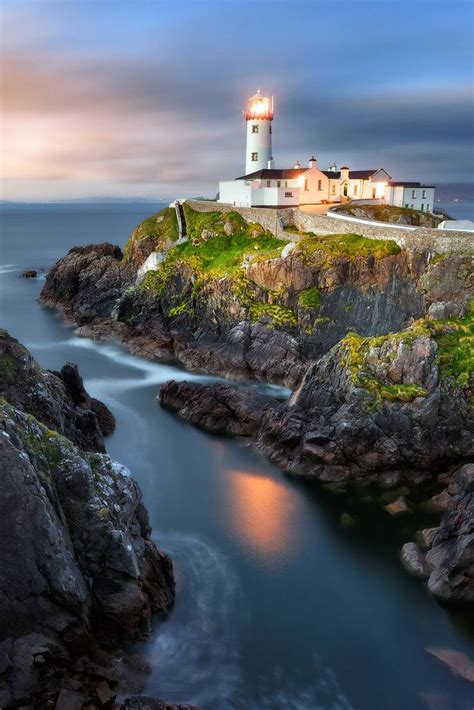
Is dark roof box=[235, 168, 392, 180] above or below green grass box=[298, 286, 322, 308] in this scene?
above

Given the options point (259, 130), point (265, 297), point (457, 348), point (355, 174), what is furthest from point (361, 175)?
point (457, 348)

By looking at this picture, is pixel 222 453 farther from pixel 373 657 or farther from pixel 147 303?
pixel 147 303

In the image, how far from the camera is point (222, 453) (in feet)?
93.7

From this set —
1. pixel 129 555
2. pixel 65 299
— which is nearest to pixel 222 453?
pixel 129 555

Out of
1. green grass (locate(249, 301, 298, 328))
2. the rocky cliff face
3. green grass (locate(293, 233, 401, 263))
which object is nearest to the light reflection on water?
the rocky cliff face

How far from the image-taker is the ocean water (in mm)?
15508

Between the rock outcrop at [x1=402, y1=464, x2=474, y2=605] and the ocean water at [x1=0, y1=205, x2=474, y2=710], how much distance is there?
21.7 inches

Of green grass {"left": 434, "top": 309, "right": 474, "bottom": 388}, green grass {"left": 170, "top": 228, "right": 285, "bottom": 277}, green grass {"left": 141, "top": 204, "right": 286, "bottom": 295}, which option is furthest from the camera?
green grass {"left": 141, "top": 204, "right": 286, "bottom": 295}

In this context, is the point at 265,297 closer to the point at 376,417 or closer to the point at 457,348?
the point at 457,348

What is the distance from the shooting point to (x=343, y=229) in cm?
4262

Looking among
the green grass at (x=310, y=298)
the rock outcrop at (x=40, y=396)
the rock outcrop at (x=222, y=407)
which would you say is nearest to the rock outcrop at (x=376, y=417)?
the rock outcrop at (x=222, y=407)

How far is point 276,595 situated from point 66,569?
24.6 feet

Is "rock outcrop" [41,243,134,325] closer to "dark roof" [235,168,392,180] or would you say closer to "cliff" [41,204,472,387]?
"cliff" [41,204,472,387]

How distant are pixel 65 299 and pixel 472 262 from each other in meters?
40.8
